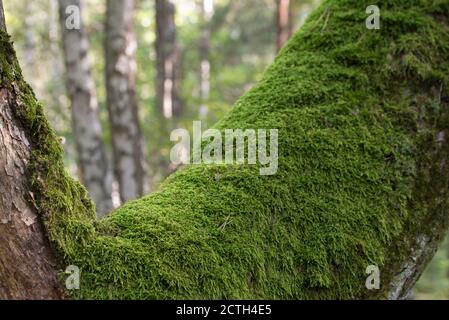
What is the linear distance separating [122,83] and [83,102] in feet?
2.18

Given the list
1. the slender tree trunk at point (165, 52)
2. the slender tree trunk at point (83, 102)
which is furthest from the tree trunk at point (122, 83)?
the slender tree trunk at point (165, 52)

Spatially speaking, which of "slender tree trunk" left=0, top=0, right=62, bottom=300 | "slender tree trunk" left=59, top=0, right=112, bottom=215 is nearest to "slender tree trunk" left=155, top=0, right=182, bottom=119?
"slender tree trunk" left=59, top=0, right=112, bottom=215

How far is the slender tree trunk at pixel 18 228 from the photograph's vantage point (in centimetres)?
179

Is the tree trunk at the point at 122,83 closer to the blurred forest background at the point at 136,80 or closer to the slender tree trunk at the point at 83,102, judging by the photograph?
the blurred forest background at the point at 136,80

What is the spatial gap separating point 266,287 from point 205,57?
13.7m

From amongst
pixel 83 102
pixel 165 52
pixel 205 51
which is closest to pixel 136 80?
pixel 83 102

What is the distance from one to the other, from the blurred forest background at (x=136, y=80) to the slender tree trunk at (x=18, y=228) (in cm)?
40

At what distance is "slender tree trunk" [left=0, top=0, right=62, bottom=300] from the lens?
1.79m

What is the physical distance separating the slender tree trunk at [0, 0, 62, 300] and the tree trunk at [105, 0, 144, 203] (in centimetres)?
518

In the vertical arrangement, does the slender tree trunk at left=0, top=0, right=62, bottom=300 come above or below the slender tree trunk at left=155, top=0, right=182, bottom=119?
below

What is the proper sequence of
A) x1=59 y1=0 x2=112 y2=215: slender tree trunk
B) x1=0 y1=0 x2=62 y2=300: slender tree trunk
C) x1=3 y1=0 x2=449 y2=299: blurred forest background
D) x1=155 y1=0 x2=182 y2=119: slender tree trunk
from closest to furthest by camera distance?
1. x1=0 y1=0 x2=62 y2=300: slender tree trunk
2. x1=59 y1=0 x2=112 y2=215: slender tree trunk
3. x1=3 y1=0 x2=449 y2=299: blurred forest background
4. x1=155 y1=0 x2=182 y2=119: slender tree trunk

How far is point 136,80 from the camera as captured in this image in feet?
28.2

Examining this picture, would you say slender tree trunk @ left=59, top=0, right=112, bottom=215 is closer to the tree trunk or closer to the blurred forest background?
the blurred forest background
